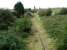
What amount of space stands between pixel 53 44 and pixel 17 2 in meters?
9.31

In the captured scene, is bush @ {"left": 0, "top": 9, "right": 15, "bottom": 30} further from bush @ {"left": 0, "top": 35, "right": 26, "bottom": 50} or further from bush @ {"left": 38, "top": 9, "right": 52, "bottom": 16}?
bush @ {"left": 38, "top": 9, "right": 52, "bottom": 16}

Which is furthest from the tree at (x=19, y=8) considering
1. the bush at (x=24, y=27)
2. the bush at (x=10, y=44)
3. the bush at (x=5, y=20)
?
the bush at (x=10, y=44)

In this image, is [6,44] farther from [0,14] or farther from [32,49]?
[0,14]

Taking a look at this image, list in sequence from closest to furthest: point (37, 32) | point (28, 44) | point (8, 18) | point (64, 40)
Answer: point (64, 40) → point (28, 44) → point (37, 32) → point (8, 18)

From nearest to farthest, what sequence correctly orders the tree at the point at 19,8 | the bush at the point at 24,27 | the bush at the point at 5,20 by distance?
the bush at the point at 24,27 → the bush at the point at 5,20 → the tree at the point at 19,8

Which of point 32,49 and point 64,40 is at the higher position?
point 64,40

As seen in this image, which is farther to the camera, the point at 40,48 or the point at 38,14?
the point at 38,14

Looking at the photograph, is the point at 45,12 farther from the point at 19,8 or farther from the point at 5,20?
the point at 5,20

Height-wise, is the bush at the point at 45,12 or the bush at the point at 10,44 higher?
the bush at the point at 10,44

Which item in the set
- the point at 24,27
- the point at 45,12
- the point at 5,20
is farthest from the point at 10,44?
the point at 45,12

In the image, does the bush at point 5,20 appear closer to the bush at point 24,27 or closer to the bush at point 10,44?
the bush at point 24,27

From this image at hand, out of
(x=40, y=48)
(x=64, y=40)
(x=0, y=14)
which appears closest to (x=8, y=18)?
(x=0, y=14)

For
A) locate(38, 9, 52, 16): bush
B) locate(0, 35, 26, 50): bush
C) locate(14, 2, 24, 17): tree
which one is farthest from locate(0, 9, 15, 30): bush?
locate(38, 9, 52, 16): bush

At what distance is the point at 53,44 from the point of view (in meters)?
7.04
